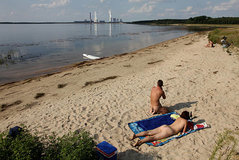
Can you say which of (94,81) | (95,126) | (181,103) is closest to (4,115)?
(95,126)

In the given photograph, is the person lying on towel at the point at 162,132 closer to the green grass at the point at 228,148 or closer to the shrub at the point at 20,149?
the green grass at the point at 228,148

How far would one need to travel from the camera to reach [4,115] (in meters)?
7.54

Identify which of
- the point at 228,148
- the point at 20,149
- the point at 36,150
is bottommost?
the point at 228,148

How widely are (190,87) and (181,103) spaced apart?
6.35 feet

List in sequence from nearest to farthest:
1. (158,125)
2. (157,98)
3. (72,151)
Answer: (72,151) → (158,125) → (157,98)

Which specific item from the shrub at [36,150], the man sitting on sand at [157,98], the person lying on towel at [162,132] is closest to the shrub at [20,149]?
the shrub at [36,150]

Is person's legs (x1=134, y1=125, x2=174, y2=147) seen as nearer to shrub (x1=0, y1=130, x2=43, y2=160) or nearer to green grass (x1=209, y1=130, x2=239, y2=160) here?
green grass (x1=209, y1=130, x2=239, y2=160)

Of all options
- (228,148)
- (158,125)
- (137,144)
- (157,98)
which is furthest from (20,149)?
(228,148)

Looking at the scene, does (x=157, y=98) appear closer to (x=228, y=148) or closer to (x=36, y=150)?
(x=228, y=148)

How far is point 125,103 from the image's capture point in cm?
748

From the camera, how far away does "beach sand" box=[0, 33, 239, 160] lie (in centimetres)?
493

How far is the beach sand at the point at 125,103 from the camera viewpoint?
493 centimetres

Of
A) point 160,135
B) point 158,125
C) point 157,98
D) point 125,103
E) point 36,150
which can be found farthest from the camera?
point 125,103

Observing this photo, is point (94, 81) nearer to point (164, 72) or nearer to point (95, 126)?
point (164, 72)
